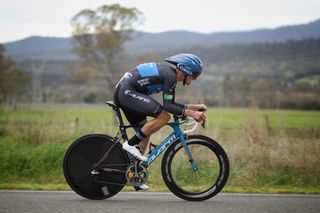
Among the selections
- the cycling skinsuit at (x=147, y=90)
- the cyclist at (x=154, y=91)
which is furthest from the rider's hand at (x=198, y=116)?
the cycling skinsuit at (x=147, y=90)

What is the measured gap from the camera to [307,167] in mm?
8703

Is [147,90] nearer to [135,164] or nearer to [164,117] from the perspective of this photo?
[164,117]

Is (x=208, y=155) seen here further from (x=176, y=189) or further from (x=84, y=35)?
(x=84, y=35)

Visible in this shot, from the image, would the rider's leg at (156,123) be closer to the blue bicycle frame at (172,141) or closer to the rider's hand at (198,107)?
the blue bicycle frame at (172,141)

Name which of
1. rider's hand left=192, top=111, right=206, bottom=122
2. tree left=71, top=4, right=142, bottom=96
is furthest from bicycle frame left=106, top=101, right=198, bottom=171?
tree left=71, top=4, right=142, bottom=96

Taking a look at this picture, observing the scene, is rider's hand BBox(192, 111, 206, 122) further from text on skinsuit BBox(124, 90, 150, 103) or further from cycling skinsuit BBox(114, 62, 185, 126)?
text on skinsuit BBox(124, 90, 150, 103)

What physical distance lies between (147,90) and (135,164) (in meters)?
1.00

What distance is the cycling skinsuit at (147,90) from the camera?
5875 mm

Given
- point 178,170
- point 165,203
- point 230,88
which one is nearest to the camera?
point 165,203

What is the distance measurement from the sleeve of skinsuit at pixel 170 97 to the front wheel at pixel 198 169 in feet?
1.82

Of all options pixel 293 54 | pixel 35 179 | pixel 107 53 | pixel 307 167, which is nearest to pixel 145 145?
pixel 35 179

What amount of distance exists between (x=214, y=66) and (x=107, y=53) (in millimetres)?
67451

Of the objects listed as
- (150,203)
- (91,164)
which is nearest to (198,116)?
(150,203)

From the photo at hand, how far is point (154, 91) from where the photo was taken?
243 inches
